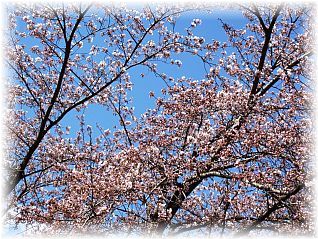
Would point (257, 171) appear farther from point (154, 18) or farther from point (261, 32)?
point (261, 32)

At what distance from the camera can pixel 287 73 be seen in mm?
7969

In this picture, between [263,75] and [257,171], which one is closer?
[257,171]

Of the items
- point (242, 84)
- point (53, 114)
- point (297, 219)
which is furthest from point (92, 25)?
point (297, 219)

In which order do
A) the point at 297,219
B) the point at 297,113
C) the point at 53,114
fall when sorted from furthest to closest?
the point at 53,114 → the point at 297,113 → the point at 297,219

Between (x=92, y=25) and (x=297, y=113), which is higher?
(x=92, y=25)

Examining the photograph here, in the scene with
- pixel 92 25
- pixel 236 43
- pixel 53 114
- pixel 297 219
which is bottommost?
pixel 297 219

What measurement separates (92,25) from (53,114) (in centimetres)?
200

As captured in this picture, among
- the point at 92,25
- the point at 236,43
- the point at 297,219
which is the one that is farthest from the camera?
the point at 236,43

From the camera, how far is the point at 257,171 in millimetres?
6867

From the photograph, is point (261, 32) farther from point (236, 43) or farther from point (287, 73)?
point (287, 73)

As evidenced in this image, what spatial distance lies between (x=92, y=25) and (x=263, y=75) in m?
3.45

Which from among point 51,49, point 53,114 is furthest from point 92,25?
point 53,114

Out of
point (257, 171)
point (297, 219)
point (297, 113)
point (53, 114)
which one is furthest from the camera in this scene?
point (53, 114)

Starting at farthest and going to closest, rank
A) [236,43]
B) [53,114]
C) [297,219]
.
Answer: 1. [236,43]
2. [53,114]
3. [297,219]
